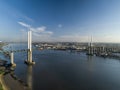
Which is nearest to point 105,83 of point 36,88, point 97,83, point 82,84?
point 97,83

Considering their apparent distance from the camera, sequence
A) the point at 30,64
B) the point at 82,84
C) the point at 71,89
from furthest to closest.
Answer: the point at 30,64, the point at 82,84, the point at 71,89

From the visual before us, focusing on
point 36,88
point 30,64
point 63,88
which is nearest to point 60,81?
point 63,88

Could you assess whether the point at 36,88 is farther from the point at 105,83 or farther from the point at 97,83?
the point at 105,83

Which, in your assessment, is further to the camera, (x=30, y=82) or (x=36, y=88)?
(x=30, y=82)

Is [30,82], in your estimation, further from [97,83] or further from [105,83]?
[105,83]

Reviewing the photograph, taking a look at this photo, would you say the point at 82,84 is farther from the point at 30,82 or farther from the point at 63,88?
the point at 30,82

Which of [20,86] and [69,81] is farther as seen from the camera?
[69,81]

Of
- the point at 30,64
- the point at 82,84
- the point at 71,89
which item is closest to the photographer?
the point at 71,89
